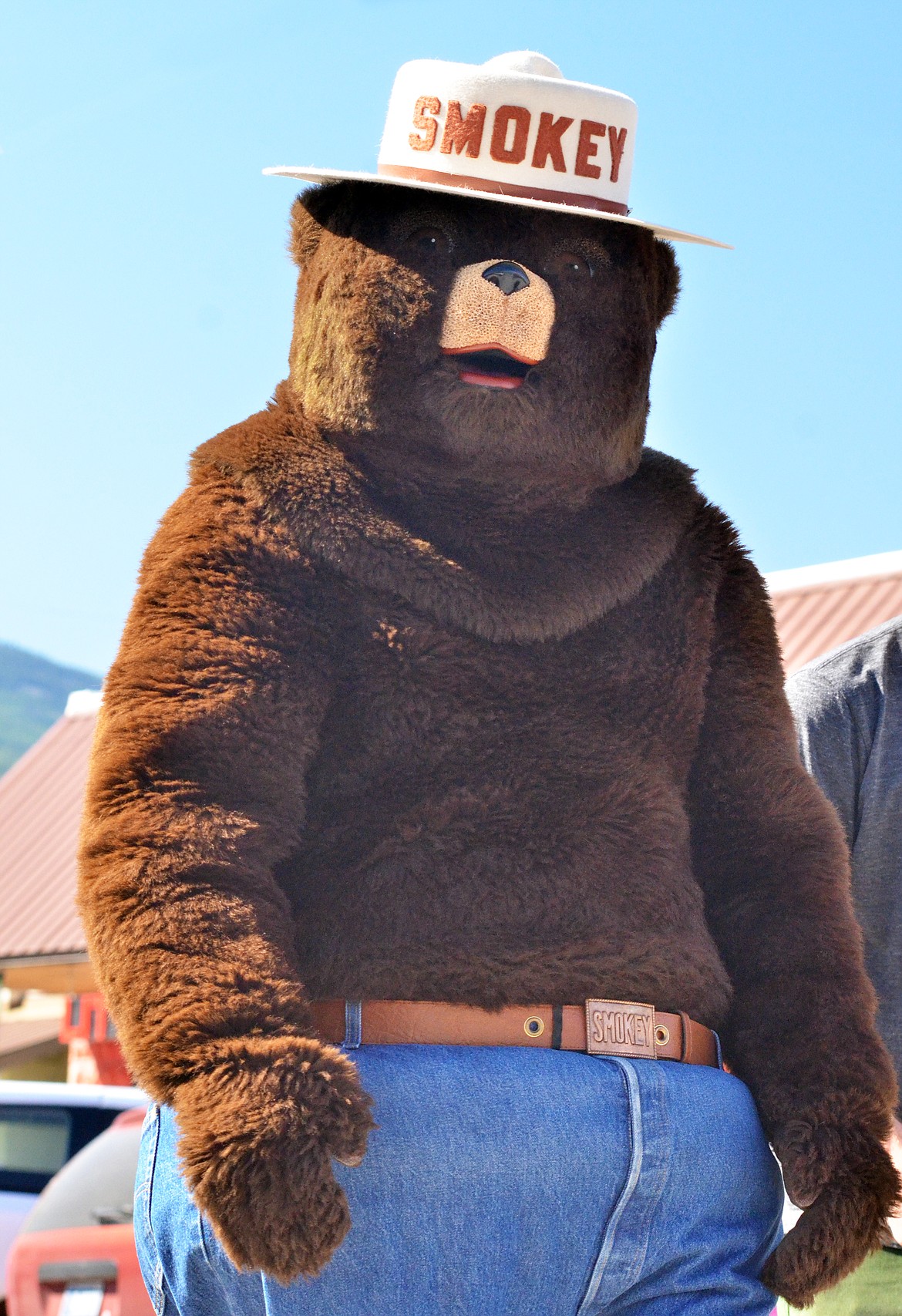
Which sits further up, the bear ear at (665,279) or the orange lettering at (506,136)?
the orange lettering at (506,136)

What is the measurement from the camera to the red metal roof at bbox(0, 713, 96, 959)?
14.5 metres

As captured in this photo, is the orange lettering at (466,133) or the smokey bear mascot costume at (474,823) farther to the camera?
the orange lettering at (466,133)

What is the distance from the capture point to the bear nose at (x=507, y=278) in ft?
6.83

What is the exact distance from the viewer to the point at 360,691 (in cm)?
197

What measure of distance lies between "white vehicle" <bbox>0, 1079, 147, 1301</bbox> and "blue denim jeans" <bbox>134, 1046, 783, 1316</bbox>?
5046mm

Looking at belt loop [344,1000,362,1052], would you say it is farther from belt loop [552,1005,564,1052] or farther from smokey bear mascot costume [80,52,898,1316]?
belt loop [552,1005,564,1052]

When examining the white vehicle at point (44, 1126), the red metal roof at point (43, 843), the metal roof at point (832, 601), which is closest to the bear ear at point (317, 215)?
the white vehicle at point (44, 1126)

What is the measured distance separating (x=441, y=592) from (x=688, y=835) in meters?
0.47

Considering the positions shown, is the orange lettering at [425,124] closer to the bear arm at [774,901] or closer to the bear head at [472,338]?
the bear head at [472,338]

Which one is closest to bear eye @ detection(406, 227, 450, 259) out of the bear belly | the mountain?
the bear belly

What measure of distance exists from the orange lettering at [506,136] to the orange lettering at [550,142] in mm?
19

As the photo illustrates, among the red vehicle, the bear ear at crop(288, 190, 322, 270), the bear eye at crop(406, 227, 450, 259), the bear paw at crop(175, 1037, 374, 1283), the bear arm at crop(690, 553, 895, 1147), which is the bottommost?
the red vehicle

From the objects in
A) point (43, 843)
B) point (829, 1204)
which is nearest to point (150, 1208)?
point (829, 1204)

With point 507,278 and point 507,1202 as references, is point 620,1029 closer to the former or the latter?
point 507,1202
